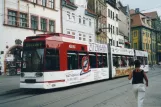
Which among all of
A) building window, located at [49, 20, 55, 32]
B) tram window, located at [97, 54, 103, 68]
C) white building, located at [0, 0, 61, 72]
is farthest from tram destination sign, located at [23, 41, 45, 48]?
building window, located at [49, 20, 55, 32]

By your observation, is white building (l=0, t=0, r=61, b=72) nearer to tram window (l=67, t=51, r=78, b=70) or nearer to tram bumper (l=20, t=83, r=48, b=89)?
tram window (l=67, t=51, r=78, b=70)

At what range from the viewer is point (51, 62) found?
626 inches

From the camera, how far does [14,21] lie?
3127cm

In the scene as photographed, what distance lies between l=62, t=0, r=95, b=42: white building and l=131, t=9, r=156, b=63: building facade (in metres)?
31.1

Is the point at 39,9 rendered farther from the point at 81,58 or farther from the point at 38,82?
the point at 38,82

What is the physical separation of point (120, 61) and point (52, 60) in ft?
41.2

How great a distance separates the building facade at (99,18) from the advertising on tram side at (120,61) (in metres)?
22.6

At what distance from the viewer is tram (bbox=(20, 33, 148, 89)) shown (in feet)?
50.7

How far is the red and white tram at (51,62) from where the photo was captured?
15.4 m

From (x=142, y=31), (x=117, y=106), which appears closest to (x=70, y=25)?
(x=117, y=106)

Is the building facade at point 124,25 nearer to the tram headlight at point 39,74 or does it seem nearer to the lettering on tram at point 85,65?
the lettering on tram at point 85,65

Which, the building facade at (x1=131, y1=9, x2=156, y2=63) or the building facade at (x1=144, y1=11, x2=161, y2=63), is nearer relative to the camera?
the building facade at (x1=131, y1=9, x2=156, y2=63)

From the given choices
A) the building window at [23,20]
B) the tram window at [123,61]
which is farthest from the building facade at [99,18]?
the tram window at [123,61]

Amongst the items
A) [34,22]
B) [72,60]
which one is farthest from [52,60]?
[34,22]
